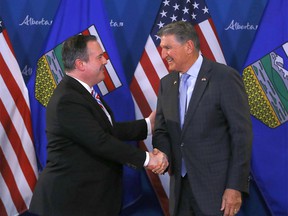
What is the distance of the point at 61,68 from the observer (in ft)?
10.4

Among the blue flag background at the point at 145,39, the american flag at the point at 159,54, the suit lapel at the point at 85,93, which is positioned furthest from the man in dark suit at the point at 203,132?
the blue flag background at the point at 145,39

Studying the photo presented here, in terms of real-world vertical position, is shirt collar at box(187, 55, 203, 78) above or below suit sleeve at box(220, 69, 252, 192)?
above

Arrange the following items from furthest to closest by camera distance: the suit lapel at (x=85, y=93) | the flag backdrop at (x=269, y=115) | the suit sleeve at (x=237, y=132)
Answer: the flag backdrop at (x=269, y=115) → the suit lapel at (x=85, y=93) → the suit sleeve at (x=237, y=132)

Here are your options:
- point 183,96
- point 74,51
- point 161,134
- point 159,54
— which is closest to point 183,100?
point 183,96

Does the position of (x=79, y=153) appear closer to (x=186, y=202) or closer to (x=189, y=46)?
(x=186, y=202)

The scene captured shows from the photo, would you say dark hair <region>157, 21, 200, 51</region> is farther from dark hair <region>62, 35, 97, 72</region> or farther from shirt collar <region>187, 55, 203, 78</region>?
dark hair <region>62, 35, 97, 72</region>

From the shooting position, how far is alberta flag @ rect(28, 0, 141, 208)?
312cm

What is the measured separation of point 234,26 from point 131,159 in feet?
5.13

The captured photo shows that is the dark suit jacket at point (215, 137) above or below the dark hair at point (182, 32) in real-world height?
below

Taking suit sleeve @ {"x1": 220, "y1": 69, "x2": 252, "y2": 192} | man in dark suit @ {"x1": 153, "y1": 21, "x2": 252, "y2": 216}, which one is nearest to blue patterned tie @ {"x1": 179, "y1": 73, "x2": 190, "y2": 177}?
man in dark suit @ {"x1": 153, "y1": 21, "x2": 252, "y2": 216}

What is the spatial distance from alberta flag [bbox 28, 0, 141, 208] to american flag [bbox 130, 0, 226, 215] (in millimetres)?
130

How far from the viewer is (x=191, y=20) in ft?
10.3

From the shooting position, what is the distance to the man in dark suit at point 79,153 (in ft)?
7.12

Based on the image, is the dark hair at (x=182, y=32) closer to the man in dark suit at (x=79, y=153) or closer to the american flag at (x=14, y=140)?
the man in dark suit at (x=79, y=153)
